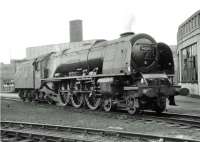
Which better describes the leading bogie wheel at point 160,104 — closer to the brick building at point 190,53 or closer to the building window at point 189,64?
the brick building at point 190,53

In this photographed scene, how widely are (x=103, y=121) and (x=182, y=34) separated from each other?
21.0 meters

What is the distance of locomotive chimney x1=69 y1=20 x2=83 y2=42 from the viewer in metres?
55.9

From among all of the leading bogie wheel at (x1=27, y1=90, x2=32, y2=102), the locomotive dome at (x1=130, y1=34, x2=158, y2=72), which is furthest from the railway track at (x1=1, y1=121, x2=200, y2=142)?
the leading bogie wheel at (x1=27, y1=90, x2=32, y2=102)

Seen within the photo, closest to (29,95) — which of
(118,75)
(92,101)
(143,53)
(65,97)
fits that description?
(65,97)

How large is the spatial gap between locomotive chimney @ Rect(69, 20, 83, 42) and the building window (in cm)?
2783

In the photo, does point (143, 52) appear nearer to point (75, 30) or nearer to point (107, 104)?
point (107, 104)

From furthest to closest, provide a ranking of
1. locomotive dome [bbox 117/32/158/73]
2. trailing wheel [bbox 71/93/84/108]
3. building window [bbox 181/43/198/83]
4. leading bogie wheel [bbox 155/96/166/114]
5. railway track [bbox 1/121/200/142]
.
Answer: building window [bbox 181/43/198/83]
trailing wheel [bbox 71/93/84/108]
leading bogie wheel [bbox 155/96/166/114]
locomotive dome [bbox 117/32/158/73]
railway track [bbox 1/121/200/142]

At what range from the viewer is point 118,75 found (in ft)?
46.7

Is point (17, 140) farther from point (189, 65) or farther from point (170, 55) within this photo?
point (189, 65)

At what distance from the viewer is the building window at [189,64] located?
2561 cm

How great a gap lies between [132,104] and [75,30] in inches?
1719

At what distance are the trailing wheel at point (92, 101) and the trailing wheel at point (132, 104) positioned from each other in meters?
2.32

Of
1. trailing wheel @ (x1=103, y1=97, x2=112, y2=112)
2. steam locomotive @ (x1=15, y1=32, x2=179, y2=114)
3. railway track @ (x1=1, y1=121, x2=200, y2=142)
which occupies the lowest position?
railway track @ (x1=1, y1=121, x2=200, y2=142)

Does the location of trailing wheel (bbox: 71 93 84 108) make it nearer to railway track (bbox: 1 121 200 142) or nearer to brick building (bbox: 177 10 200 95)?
railway track (bbox: 1 121 200 142)
